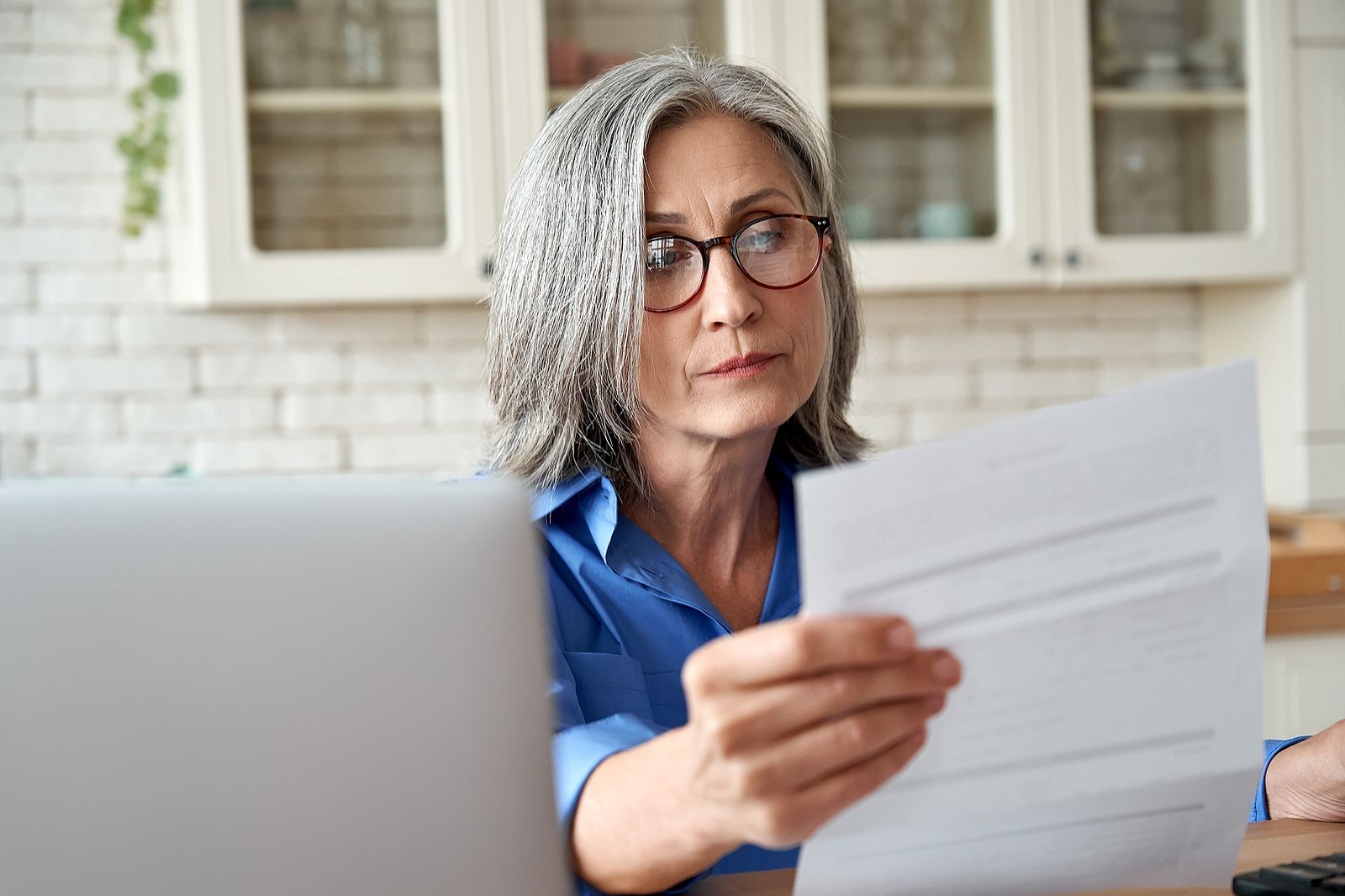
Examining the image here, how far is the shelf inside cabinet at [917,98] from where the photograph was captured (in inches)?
104

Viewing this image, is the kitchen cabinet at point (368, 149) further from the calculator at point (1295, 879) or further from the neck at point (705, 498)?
the calculator at point (1295, 879)

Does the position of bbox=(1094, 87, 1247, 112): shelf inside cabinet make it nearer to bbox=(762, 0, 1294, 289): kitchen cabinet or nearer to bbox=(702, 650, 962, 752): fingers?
bbox=(762, 0, 1294, 289): kitchen cabinet

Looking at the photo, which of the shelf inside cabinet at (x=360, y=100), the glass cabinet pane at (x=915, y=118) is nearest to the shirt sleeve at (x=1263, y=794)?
the glass cabinet pane at (x=915, y=118)

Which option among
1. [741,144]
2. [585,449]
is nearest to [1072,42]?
[741,144]

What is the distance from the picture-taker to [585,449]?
129 cm

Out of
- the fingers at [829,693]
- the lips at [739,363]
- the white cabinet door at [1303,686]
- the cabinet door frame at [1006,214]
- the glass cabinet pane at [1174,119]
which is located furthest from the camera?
the glass cabinet pane at [1174,119]

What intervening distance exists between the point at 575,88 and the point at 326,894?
2.11 meters

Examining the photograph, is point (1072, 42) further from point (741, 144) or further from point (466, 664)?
point (466, 664)

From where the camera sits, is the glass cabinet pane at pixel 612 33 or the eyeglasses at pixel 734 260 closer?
the eyeglasses at pixel 734 260

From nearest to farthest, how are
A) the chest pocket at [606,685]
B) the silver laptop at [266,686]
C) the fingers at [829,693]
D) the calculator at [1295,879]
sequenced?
the silver laptop at [266,686], the fingers at [829,693], the calculator at [1295,879], the chest pocket at [606,685]

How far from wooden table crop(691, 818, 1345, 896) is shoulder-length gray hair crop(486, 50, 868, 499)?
→ 0.49m

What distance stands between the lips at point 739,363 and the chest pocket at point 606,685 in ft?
0.93

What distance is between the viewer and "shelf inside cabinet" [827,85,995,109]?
8.63 ft

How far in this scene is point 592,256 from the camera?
122cm
